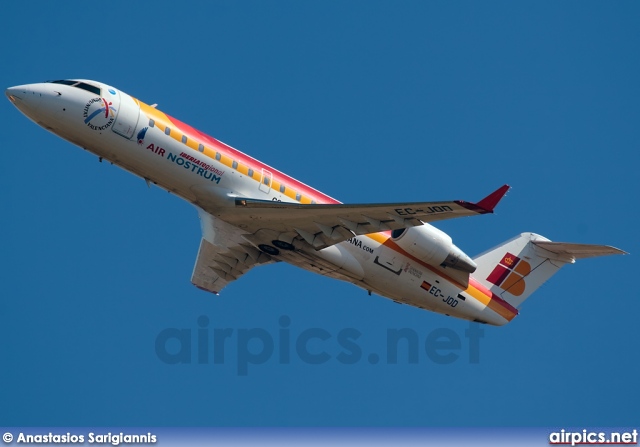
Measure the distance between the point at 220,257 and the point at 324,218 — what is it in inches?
171

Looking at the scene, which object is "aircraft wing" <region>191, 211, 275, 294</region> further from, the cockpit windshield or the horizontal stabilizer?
the horizontal stabilizer

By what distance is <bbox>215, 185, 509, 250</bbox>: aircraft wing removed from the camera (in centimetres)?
2091

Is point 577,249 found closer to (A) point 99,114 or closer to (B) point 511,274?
(B) point 511,274

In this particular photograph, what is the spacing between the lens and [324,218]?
71.8 feet

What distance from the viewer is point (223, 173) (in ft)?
72.2

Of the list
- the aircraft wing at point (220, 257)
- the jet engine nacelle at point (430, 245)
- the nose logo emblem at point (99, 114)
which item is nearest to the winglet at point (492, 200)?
the jet engine nacelle at point (430, 245)

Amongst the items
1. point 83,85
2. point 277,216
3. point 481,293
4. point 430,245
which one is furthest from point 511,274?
point 83,85

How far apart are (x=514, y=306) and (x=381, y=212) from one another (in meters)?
6.34

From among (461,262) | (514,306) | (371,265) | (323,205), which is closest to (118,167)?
(323,205)

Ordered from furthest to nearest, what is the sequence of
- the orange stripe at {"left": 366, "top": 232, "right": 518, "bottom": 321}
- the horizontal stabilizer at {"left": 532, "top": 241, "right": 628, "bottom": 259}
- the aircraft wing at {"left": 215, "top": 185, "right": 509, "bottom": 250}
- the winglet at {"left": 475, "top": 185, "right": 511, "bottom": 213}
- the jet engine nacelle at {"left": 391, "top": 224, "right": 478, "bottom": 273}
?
the orange stripe at {"left": 366, "top": 232, "right": 518, "bottom": 321}, the horizontal stabilizer at {"left": 532, "top": 241, "right": 628, "bottom": 259}, the jet engine nacelle at {"left": 391, "top": 224, "right": 478, "bottom": 273}, the aircraft wing at {"left": 215, "top": 185, "right": 509, "bottom": 250}, the winglet at {"left": 475, "top": 185, "right": 511, "bottom": 213}

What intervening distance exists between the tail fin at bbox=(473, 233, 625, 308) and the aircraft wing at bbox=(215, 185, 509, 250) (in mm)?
4946

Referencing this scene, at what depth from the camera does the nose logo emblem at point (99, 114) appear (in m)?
21.0

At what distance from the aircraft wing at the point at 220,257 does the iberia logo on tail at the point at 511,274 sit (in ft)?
18.9

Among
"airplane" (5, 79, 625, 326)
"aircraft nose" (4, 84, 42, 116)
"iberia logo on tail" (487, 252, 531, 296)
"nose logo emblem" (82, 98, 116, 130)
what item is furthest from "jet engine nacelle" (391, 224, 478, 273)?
"aircraft nose" (4, 84, 42, 116)
